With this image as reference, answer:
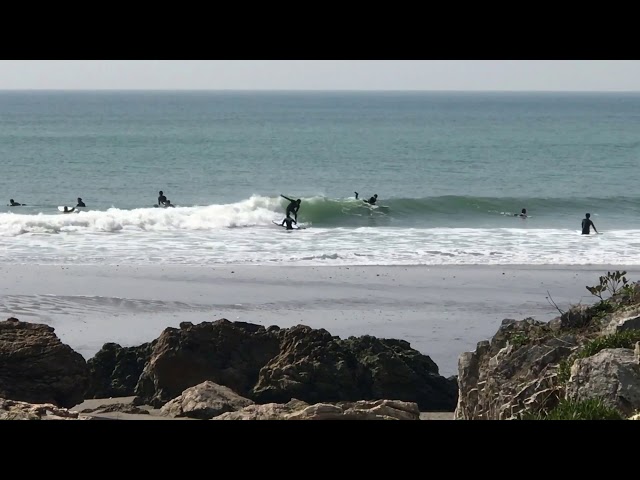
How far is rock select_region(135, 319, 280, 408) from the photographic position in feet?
38.7

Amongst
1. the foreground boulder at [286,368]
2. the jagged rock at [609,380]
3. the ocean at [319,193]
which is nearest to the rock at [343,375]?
the foreground boulder at [286,368]

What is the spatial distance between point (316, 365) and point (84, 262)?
1428cm

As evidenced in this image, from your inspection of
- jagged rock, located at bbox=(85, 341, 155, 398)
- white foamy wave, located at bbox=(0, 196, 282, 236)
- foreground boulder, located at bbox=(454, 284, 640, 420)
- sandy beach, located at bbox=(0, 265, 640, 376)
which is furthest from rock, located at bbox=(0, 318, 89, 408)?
white foamy wave, located at bbox=(0, 196, 282, 236)

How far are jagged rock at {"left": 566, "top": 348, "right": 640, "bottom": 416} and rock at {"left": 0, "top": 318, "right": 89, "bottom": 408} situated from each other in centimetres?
606

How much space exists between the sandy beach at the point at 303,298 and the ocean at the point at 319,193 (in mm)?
1705

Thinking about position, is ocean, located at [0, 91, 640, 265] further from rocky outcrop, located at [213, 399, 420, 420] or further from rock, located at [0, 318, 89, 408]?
rocky outcrop, located at [213, 399, 420, 420]

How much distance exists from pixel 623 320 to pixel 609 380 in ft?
4.89

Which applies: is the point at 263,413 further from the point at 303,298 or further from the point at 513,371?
the point at 303,298

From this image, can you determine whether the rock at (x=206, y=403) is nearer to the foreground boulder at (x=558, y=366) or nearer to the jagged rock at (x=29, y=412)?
the foreground boulder at (x=558, y=366)

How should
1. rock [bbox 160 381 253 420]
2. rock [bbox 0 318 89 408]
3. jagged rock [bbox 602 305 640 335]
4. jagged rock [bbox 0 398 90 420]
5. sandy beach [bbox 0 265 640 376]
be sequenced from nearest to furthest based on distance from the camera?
jagged rock [bbox 0 398 90 420] < jagged rock [bbox 602 305 640 335] < rock [bbox 160 381 253 420] < rock [bbox 0 318 89 408] < sandy beach [bbox 0 265 640 376]

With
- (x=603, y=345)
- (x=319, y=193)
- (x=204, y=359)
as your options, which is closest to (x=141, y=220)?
(x=319, y=193)

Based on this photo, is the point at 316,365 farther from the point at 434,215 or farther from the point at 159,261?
the point at 434,215

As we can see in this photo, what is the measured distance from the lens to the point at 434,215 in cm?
3906

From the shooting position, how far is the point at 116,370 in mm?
12453
